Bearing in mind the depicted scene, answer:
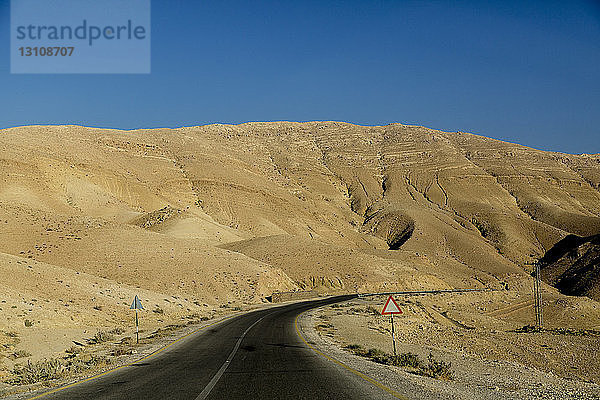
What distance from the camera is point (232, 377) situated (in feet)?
Result: 38.5

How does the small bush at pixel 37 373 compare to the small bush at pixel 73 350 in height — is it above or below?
above

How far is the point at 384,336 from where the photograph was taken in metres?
25.9

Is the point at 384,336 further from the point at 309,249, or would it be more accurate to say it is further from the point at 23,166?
the point at 23,166

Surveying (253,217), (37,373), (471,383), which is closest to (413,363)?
(471,383)

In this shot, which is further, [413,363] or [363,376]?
[413,363]

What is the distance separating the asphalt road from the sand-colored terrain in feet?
23.3

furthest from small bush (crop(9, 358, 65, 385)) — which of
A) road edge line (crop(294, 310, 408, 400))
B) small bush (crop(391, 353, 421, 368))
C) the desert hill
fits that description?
the desert hill

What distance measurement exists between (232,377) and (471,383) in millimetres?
6074

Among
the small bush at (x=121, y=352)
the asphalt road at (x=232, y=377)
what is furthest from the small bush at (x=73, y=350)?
the asphalt road at (x=232, y=377)

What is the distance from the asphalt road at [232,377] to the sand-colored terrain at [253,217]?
7095mm

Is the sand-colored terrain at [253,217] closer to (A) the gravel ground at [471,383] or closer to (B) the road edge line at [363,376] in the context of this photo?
(B) the road edge line at [363,376]

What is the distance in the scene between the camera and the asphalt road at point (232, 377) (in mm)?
9844

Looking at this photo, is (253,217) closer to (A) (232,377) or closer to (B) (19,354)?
(B) (19,354)

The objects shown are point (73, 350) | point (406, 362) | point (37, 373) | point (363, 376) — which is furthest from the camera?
point (73, 350)
